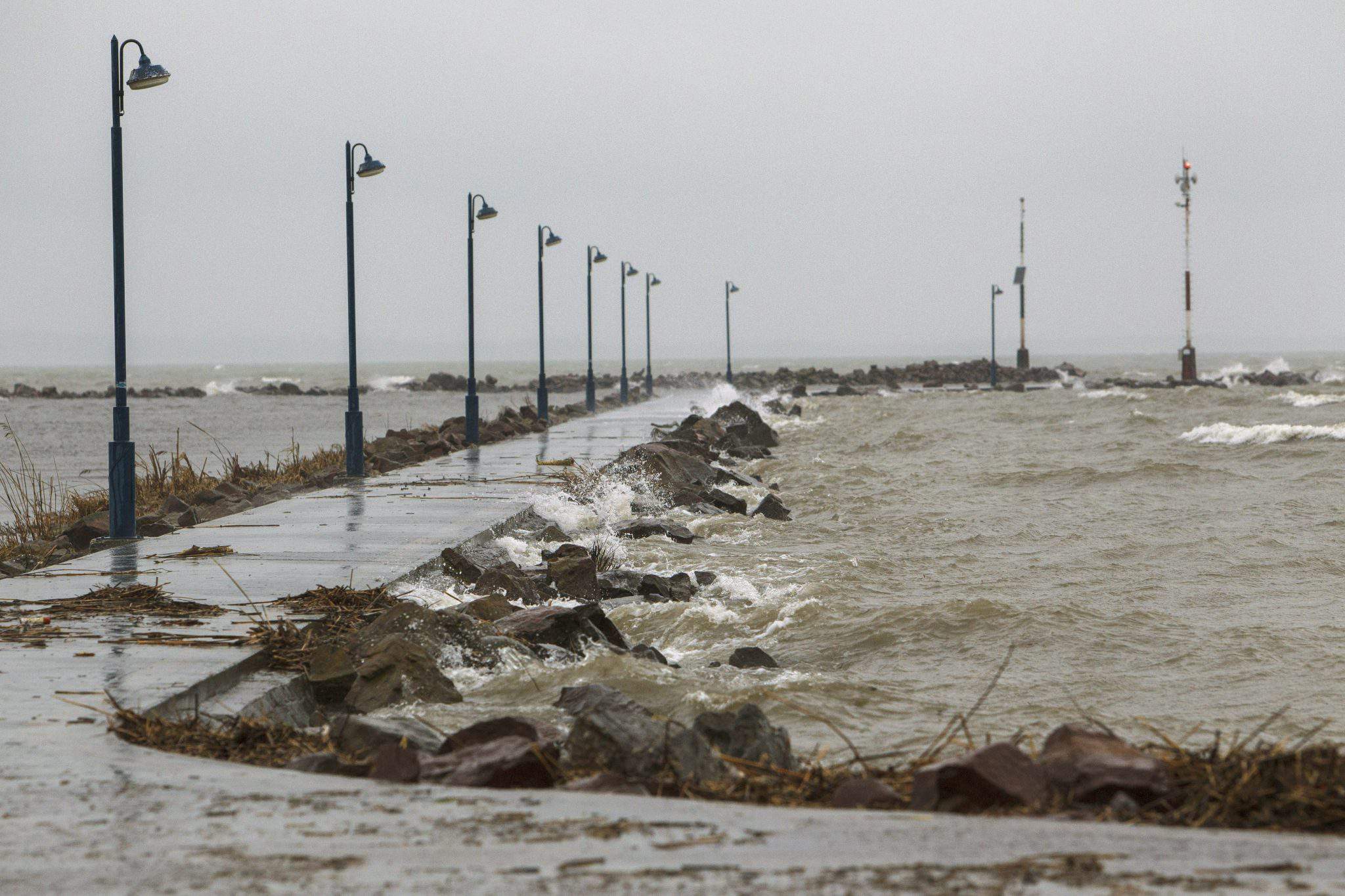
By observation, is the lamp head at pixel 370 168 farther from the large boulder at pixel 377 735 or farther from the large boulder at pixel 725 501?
the large boulder at pixel 377 735

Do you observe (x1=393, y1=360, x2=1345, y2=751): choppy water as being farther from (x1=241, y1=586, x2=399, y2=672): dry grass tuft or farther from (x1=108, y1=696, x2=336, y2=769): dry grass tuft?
(x1=108, y1=696, x2=336, y2=769): dry grass tuft

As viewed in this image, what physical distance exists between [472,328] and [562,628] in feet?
77.4

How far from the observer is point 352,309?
72.7 feet

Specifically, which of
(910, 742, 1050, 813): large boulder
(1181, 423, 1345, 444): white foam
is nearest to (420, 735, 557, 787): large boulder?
(910, 742, 1050, 813): large boulder

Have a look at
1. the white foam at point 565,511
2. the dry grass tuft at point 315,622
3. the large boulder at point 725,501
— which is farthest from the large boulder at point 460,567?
the large boulder at point 725,501

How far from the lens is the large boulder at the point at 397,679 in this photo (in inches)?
286

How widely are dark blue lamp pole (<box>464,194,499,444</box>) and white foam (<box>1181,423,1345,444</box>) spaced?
1864 centimetres

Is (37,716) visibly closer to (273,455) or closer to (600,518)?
(600,518)

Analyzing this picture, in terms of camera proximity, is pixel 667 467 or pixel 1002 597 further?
pixel 667 467

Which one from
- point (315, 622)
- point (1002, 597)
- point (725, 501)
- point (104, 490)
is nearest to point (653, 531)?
point (725, 501)

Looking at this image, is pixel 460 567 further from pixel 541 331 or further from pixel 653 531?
pixel 541 331

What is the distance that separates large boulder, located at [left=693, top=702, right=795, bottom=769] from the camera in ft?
18.5

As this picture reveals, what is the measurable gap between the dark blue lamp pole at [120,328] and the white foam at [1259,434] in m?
28.3

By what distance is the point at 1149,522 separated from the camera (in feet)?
61.9
